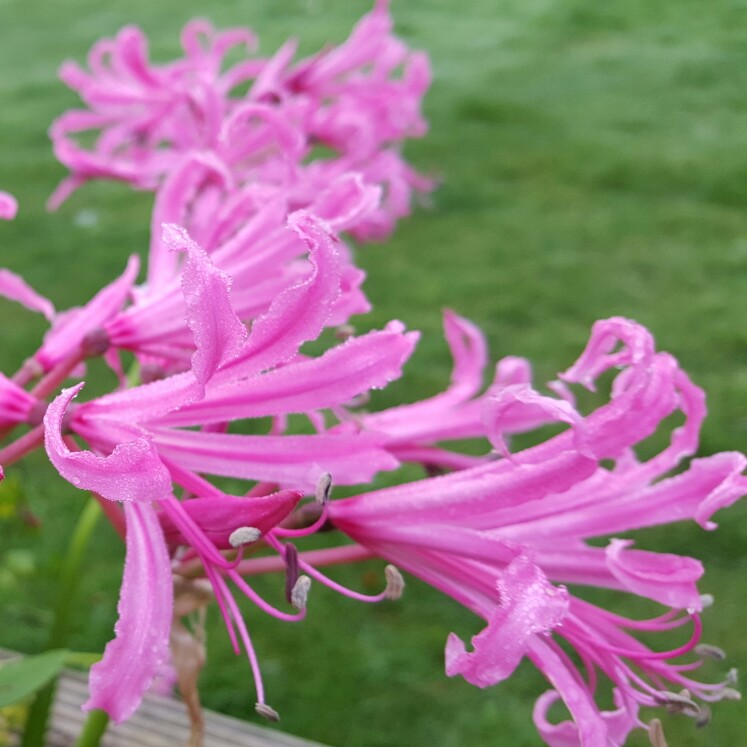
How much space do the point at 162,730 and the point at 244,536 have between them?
36.4 inches

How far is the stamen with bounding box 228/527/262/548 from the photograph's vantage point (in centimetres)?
61

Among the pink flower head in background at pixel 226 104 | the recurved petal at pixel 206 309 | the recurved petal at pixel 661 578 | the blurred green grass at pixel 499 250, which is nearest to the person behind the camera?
the recurved petal at pixel 206 309

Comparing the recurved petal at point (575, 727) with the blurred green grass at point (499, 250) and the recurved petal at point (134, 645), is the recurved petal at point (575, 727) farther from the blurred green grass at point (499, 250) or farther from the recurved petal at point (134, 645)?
the blurred green grass at point (499, 250)

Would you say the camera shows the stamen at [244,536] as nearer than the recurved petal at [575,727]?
Yes

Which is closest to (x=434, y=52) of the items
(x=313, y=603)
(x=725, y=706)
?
(x=313, y=603)

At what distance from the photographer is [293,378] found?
0.66 m

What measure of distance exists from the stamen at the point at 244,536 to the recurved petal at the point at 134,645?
0.06 meters

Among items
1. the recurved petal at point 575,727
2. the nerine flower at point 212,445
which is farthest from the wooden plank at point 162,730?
the nerine flower at point 212,445

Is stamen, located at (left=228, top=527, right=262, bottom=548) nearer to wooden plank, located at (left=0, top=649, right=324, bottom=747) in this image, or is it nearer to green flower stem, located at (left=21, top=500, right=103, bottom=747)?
green flower stem, located at (left=21, top=500, right=103, bottom=747)

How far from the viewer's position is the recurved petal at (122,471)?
23.0 inches

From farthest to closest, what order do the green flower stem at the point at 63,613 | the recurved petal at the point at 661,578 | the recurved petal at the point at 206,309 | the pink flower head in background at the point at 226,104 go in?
the pink flower head in background at the point at 226,104 < the green flower stem at the point at 63,613 < the recurved petal at the point at 661,578 < the recurved petal at the point at 206,309

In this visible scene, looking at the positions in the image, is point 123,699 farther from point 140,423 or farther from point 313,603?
point 313,603

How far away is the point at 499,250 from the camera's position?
11.5ft

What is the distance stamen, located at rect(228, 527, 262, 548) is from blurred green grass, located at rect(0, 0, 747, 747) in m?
1.00
